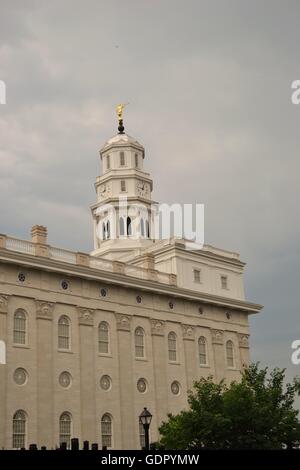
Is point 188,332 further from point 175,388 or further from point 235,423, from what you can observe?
point 235,423

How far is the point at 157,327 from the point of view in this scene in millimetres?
52188

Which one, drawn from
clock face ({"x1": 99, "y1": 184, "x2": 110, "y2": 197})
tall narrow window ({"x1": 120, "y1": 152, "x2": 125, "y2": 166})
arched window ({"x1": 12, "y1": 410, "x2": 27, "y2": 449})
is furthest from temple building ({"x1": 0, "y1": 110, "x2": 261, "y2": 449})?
tall narrow window ({"x1": 120, "y1": 152, "x2": 125, "y2": 166})

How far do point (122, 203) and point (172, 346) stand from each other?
1612 centimetres

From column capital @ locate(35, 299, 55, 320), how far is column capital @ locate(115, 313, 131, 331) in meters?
5.99

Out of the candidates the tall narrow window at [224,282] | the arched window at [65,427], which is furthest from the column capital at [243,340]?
the arched window at [65,427]

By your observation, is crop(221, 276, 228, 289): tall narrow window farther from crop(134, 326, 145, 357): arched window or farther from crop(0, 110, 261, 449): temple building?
crop(134, 326, 145, 357): arched window

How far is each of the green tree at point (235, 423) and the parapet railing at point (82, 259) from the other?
13273mm

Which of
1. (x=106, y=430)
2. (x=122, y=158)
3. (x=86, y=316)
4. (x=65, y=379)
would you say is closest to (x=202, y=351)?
(x=106, y=430)

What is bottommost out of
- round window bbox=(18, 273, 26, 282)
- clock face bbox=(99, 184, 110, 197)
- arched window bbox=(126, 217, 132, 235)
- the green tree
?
the green tree

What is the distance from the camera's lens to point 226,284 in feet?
198

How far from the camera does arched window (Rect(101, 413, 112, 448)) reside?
152 ft

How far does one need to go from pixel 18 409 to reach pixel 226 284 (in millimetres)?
24246
